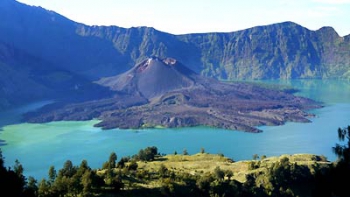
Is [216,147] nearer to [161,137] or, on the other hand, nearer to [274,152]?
[274,152]

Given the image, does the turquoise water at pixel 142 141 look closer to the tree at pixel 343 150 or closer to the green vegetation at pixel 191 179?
the green vegetation at pixel 191 179

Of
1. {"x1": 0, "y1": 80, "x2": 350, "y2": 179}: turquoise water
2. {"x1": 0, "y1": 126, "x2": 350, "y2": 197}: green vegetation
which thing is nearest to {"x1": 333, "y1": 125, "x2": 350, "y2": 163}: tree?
{"x1": 0, "y1": 126, "x2": 350, "y2": 197}: green vegetation

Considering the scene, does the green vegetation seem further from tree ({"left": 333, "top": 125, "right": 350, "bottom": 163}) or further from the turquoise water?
the turquoise water

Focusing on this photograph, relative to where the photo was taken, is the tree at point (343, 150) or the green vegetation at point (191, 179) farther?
the green vegetation at point (191, 179)

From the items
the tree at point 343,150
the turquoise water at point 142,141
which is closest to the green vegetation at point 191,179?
the tree at point 343,150

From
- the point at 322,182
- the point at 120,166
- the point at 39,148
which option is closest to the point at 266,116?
the point at 39,148

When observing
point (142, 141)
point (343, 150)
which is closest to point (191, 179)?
point (343, 150)
